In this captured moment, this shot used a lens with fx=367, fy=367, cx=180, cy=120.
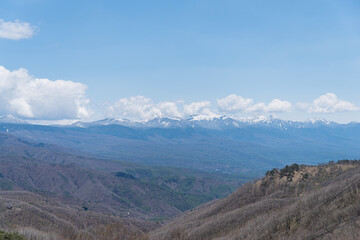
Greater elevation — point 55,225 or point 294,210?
point 294,210

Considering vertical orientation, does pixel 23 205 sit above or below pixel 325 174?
below

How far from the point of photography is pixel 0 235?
60500 millimetres

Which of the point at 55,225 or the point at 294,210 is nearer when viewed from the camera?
the point at 294,210

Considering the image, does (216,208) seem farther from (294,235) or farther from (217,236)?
(294,235)

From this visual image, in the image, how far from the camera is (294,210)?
270 ft

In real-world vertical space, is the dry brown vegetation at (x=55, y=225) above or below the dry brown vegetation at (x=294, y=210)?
below

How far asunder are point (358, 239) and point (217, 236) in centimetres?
5004

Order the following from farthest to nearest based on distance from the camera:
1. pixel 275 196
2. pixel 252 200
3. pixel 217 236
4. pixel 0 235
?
pixel 252 200 < pixel 275 196 < pixel 217 236 < pixel 0 235

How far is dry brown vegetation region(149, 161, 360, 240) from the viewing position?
212 feet

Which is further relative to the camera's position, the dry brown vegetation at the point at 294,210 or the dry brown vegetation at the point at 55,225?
the dry brown vegetation at the point at 55,225

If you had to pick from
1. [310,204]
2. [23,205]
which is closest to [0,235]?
[310,204]

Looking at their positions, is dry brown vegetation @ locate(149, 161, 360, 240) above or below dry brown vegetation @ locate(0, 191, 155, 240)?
above

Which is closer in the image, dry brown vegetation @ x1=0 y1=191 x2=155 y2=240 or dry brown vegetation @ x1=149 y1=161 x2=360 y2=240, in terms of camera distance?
dry brown vegetation @ x1=149 y1=161 x2=360 y2=240

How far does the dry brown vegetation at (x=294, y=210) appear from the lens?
6469 cm
